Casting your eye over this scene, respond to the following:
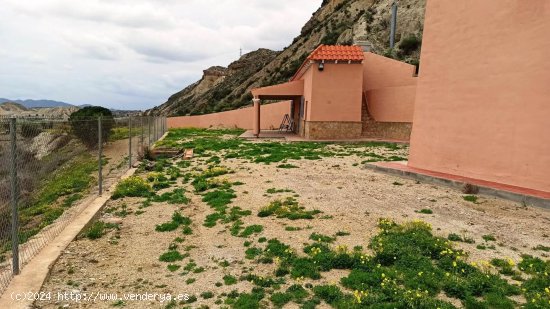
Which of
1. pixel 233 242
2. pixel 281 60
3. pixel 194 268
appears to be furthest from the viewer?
pixel 281 60

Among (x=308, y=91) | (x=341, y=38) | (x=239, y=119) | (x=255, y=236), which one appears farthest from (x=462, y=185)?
(x=341, y=38)

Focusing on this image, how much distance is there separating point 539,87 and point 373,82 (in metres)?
15.5

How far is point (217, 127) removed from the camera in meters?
37.0

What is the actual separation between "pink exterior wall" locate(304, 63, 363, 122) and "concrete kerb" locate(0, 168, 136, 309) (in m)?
15.8

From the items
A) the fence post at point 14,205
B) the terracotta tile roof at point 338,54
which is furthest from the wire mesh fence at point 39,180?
the terracotta tile roof at point 338,54

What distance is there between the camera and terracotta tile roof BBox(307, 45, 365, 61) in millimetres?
21016

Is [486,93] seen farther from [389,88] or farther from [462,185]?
[389,88]

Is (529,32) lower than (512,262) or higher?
higher

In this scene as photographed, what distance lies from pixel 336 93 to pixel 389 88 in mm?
2872

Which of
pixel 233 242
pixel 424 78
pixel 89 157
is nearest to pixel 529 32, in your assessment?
pixel 424 78

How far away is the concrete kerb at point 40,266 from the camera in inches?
165

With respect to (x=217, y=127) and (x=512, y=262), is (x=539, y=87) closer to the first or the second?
(x=512, y=262)

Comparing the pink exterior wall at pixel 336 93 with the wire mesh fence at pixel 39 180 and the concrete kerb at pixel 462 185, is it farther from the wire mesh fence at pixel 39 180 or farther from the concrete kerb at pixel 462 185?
the wire mesh fence at pixel 39 180

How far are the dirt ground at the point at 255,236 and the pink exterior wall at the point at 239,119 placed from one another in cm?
2245
